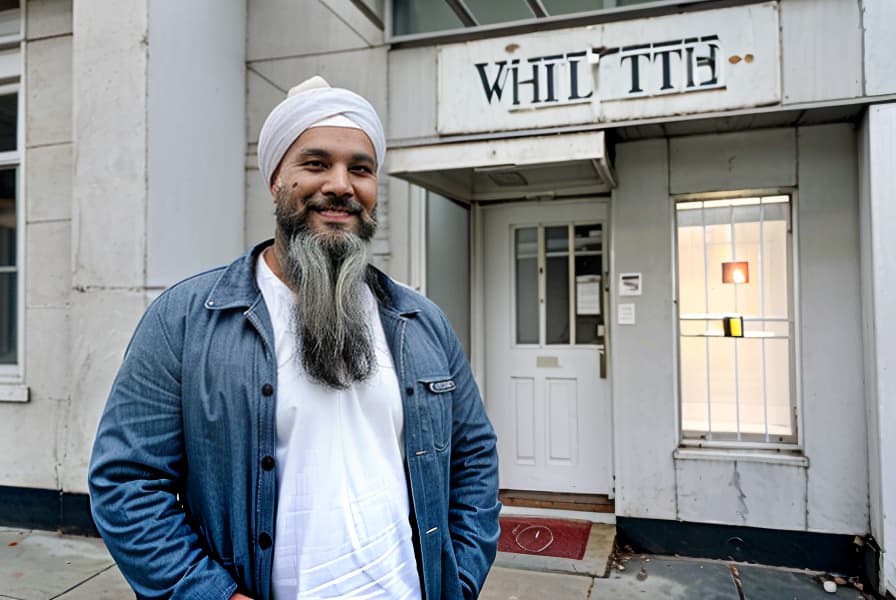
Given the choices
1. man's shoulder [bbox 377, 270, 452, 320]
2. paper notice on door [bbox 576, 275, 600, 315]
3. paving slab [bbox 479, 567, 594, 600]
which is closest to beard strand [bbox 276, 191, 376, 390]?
man's shoulder [bbox 377, 270, 452, 320]

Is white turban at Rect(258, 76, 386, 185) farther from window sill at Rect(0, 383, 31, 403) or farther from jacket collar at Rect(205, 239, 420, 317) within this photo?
window sill at Rect(0, 383, 31, 403)

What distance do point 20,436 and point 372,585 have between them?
180 inches

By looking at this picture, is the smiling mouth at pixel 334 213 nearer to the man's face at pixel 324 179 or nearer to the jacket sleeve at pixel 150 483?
the man's face at pixel 324 179

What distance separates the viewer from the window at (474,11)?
4.37 meters

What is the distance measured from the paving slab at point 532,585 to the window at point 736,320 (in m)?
1.30

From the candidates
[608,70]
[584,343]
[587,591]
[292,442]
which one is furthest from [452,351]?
[584,343]

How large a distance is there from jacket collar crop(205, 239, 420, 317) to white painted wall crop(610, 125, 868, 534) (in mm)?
3074

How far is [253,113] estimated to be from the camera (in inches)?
204

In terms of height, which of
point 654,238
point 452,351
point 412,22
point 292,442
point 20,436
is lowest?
point 20,436

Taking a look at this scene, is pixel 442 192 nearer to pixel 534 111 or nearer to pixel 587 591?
pixel 534 111

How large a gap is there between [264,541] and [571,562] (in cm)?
326

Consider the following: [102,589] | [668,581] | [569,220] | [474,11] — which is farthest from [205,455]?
[474,11]

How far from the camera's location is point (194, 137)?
4660mm

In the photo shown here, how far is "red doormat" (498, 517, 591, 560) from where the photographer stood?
4.30 m
